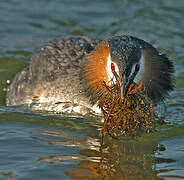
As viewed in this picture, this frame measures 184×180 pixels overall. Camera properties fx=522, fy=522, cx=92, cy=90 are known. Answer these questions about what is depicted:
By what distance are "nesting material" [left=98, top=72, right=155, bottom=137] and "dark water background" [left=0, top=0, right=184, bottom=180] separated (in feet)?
1.28

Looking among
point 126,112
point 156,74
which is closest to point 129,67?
point 126,112

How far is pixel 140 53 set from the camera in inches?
339

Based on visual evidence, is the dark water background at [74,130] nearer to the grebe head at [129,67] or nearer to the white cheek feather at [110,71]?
the grebe head at [129,67]

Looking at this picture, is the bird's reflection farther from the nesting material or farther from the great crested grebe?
the great crested grebe

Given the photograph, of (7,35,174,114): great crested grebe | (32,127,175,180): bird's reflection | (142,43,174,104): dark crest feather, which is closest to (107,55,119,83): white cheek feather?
(7,35,174,114): great crested grebe

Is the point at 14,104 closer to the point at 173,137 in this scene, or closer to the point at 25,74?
the point at 25,74

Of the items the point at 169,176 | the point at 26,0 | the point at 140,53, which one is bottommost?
the point at 169,176

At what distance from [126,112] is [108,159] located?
2.54 feet

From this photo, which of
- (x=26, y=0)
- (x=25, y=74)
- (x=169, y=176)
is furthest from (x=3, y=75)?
(x=169, y=176)

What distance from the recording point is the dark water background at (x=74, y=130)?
24.4ft

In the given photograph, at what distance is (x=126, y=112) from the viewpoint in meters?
8.06

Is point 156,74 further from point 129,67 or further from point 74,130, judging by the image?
point 74,130

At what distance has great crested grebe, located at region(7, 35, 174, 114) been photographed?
8477 millimetres

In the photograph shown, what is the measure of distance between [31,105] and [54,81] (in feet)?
2.37
